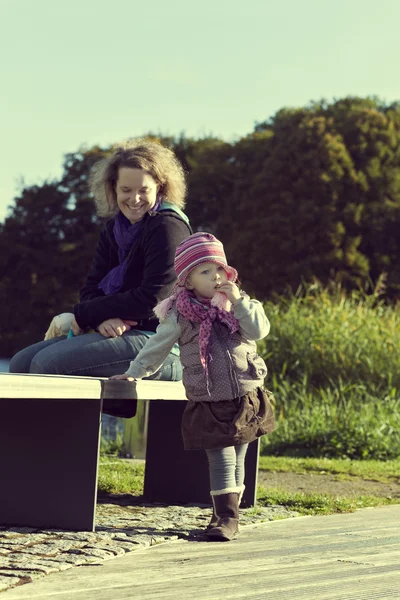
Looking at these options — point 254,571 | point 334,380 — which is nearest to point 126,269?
point 254,571

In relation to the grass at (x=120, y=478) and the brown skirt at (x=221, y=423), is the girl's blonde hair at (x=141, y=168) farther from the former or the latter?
the grass at (x=120, y=478)

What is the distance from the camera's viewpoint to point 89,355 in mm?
4441

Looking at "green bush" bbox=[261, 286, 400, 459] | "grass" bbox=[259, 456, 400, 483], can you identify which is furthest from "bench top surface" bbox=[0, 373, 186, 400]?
"green bush" bbox=[261, 286, 400, 459]

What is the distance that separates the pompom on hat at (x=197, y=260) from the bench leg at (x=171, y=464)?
95 centimetres

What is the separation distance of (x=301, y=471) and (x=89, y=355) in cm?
321

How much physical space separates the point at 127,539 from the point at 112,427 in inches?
290

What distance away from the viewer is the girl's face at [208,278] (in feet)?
13.4

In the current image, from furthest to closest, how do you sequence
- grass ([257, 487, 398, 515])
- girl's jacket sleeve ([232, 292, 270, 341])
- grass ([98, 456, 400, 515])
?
grass ([98, 456, 400, 515])
grass ([257, 487, 398, 515])
girl's jacket sleeve ([232, 292, 270, 341])

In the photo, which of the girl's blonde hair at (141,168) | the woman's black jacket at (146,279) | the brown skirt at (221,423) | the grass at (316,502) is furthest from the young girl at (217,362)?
the grass at (316,502)

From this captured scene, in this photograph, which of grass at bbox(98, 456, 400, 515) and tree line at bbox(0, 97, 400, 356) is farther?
tree line at bbox(0, 97, 400, 356)

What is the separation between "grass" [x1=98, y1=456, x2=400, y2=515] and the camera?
5.02 meters

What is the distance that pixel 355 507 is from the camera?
197 inches

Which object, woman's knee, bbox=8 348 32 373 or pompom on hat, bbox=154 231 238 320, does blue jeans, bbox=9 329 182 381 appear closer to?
woman's knee, bbox=8 348 32 373

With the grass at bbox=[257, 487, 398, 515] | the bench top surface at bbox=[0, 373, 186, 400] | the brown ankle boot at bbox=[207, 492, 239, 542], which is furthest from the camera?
the grass at bbox=[257, 487, 398, 515]
